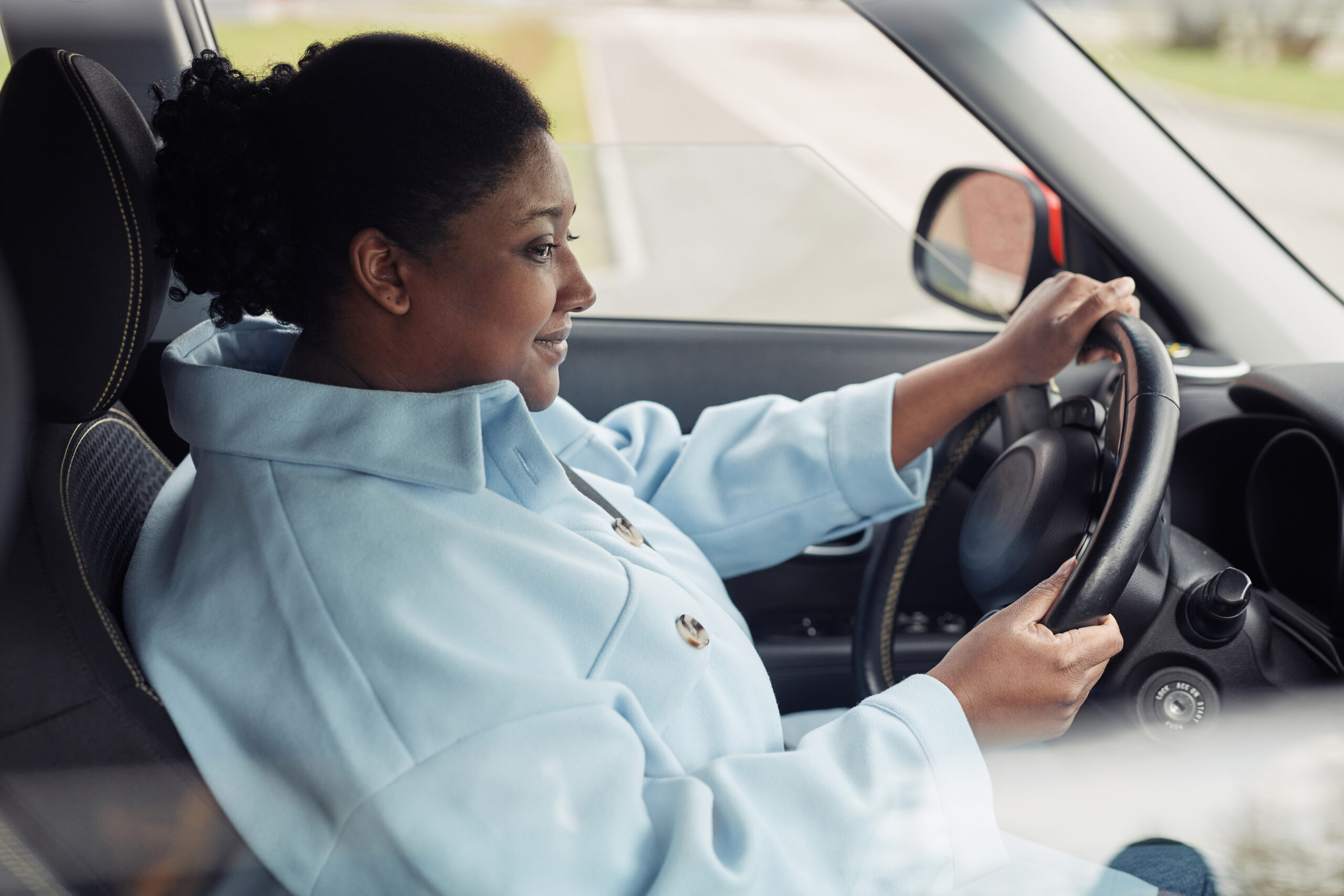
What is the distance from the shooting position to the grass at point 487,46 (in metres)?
1.06

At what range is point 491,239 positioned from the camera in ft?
3.08

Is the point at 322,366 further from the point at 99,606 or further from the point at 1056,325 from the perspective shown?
the point at 1056,325

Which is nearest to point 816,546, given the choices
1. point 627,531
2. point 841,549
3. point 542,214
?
point 841,549

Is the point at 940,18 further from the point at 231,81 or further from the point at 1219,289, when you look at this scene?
the point at 231,81

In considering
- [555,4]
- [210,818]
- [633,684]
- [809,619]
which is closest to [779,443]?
→ [809,619]

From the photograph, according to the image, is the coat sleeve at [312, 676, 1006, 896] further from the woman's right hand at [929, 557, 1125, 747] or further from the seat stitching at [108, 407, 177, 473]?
the seat stitching at [108, 407, 177, 473]

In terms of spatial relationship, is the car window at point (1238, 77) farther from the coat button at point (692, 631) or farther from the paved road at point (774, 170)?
the coat button at point (692, 631)

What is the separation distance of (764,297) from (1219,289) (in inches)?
60.4

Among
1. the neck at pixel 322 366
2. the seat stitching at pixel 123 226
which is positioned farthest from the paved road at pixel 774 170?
the seat stitching at pixel 123 226

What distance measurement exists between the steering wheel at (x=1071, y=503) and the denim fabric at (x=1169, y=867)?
0.22 metres

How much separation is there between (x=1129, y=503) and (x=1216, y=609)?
205mm

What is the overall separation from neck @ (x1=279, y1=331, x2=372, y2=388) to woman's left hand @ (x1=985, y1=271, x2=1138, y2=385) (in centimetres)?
78

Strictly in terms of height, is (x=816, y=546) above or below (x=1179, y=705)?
below

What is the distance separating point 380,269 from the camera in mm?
926
